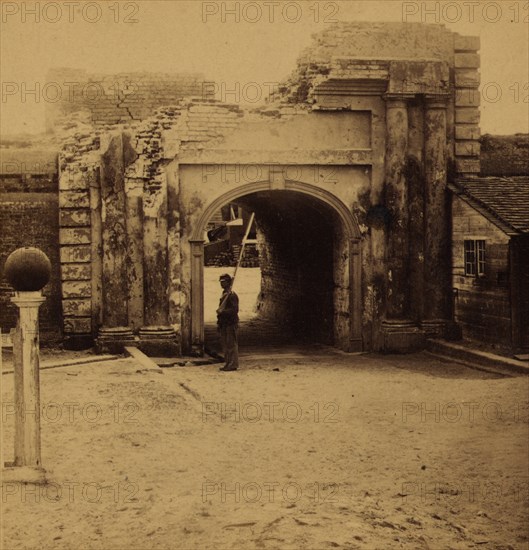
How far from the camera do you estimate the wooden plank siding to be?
1306cm

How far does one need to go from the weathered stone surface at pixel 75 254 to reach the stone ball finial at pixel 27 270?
7728 millimetres

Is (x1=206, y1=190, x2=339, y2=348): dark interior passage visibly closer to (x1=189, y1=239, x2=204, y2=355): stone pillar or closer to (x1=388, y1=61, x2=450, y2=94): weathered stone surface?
(x1=189, y1=239, x2=204, y2=355): stone pillar

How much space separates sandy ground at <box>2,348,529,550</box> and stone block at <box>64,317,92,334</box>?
2.68 meters

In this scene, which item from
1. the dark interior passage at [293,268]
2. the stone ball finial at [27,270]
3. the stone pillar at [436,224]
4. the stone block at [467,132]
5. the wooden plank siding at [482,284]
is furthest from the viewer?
the dark interior passage at [293,268]

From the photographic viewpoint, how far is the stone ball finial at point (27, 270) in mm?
6531

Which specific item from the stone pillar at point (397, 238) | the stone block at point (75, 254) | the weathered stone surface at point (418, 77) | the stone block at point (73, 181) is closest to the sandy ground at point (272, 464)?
the stone block at point (75, 254)

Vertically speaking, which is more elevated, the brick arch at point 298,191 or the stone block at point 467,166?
the stone block at point 467,166

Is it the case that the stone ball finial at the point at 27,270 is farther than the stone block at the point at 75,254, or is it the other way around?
the stone block at the point at 75,254

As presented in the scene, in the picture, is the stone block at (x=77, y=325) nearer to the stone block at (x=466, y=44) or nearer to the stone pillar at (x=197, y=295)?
the stone pillar at (x=197, y=295)

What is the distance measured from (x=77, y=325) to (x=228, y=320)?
3.15 meters

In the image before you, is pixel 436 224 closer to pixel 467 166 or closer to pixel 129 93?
pixel 467 166

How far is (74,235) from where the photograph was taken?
46.9 ft

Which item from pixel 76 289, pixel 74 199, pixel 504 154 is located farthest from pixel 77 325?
pixel 504 154

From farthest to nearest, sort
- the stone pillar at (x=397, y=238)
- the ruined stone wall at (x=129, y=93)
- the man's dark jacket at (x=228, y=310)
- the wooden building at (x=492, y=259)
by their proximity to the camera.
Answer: the ruined stone wall at (x=129, y=93)
the stone pillar at (x=397, y=238)
the man's dark jacket at (x=228, y=310)
the wooden building at (x=492, y=259)
